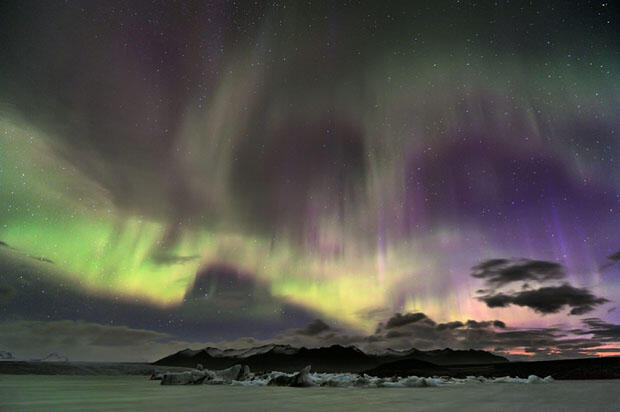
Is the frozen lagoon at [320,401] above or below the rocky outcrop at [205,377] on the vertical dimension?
below

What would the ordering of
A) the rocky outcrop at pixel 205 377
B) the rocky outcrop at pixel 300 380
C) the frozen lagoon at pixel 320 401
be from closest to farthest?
1. the frozen lagoon at pixel 320 401
2. the rocky outcrop at pixel 300 380
3. the rocky outcrop at pixel 205 377

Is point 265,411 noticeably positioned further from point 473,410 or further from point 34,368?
point 34,368

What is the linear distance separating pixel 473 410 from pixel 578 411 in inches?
101

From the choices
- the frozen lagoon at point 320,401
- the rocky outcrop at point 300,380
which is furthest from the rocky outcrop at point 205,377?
the frozen lagoon at point 320,401

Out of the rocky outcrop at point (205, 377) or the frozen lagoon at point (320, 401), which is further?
the rocky outcrop at point (205, 377)

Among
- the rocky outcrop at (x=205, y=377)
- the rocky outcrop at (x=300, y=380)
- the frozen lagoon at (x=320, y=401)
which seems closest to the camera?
the frozen lagoon at (x=320, y=401)

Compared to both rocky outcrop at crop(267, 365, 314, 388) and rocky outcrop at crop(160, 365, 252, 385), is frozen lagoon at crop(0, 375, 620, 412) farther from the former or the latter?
rocky outcrop at crop(160, 365, 252, 385)

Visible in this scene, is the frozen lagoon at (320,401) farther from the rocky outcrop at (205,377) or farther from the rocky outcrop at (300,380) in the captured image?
the rocky outcrop at (205,377)

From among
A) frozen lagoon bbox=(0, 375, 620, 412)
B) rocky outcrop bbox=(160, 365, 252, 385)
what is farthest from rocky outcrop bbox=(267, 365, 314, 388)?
frozen lagoon bbox=(0, 375, 620, 412)

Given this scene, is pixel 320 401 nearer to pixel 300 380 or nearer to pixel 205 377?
pixel 300 380

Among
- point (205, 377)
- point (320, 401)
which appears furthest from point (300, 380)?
point (320, 401)

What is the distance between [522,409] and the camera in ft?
35.7

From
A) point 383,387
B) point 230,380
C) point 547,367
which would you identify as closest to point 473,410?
point 383,387

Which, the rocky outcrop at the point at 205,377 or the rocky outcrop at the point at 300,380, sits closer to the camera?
the rocky outcrop at the point at 300,380
